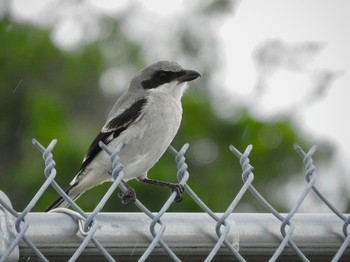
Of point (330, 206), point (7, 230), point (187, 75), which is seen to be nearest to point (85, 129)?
point (187, 75)

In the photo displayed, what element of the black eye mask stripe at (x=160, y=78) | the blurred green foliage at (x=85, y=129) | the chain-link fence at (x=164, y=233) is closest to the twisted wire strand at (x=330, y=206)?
the chain-link fence at (x=164, y=233)

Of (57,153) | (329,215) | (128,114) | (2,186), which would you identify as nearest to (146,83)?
(128,114)

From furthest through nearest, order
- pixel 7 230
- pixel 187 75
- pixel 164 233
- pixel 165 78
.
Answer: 1. pixel 165 78
2. pixel 187 75
3. pixel 164 233
4. pixel 7 230

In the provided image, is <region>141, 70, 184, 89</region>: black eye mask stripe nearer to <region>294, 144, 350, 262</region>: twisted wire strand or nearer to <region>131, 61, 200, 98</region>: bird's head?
<region>131, 61, 200, 98</region>: bird's head

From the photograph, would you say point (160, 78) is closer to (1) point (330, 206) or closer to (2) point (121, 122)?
(2) point (121, 122)

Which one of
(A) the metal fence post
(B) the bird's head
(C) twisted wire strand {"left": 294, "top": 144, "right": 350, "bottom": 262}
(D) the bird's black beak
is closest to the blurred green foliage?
(B) the bird's head

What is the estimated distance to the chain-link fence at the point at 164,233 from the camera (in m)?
1.86

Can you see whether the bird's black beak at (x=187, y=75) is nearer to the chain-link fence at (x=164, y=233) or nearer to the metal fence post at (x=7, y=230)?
the chain-link fence at (x=164, y=233)

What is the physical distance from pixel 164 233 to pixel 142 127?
1.72 meters

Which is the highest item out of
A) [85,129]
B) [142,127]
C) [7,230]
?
[7,230]

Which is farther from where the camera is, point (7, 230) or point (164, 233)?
point (164, 233)

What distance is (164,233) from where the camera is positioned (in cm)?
203

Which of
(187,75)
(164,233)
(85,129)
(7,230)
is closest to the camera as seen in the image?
(7,230)

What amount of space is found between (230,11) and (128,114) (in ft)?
31.7
